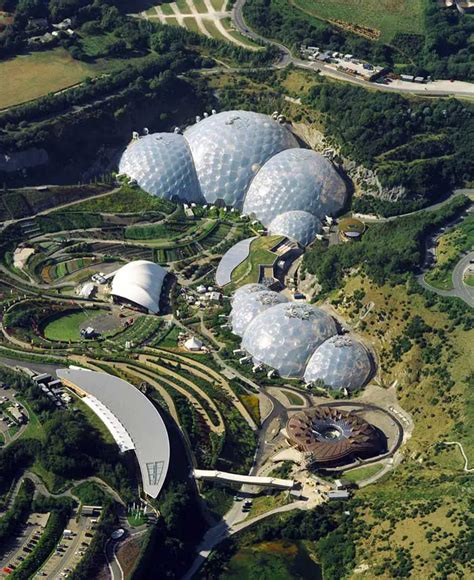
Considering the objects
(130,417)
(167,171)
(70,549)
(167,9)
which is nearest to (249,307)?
(130,417)

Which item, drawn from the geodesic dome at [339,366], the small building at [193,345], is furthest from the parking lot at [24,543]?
the geodesic dome at [339,366]

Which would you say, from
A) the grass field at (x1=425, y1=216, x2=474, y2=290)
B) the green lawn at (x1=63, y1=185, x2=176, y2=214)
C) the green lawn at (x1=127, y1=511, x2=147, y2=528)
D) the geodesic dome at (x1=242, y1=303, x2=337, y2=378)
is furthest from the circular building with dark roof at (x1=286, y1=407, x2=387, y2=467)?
the green lawn at (x1=63, y1=185, x2=176, y2=214)

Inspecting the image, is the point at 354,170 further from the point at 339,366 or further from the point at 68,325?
the point at 68,325

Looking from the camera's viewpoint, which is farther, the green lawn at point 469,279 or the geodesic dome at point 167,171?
the geodesic dome at point 167,171

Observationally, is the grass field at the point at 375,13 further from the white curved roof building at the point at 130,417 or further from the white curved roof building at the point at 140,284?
the white curved roof building at the point at 130,417

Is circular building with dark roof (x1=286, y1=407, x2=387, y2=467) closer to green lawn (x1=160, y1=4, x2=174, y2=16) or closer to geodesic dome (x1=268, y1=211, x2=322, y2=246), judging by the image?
geodesic dome (x1=268, y1=211, x2=322, y2=246)

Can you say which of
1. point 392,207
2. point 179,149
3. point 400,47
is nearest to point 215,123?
point 179,149

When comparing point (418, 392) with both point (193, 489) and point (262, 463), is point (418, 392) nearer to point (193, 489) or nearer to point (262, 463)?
point (262, 463)

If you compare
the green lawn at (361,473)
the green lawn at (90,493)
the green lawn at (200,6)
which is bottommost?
the green lawn at (361,473)
